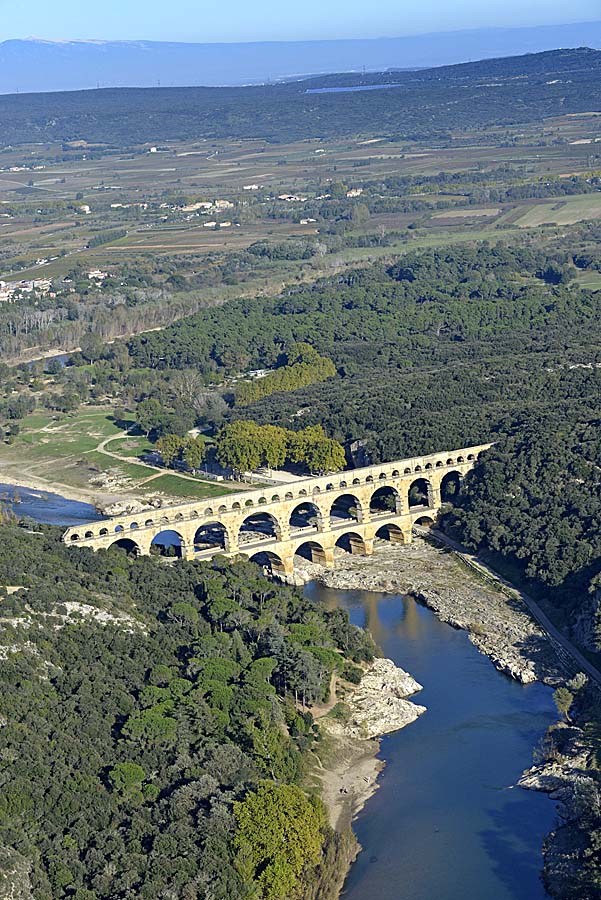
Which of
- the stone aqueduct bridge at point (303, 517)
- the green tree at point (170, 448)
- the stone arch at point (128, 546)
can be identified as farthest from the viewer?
the green tree at point (170, 448)

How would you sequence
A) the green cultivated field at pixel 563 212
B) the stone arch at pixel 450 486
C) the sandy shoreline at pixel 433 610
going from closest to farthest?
the sandy shoreline at pixel 433 610 → the stone arch at pixel 450 486 → the green cultivated field at pixel 563 212

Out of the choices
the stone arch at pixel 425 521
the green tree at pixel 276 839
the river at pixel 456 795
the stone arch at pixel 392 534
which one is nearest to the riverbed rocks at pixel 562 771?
the river at pixel 456 795

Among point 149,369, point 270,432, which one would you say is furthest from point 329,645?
point 149,369

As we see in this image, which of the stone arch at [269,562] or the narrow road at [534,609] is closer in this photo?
the narrow road at [534,609]

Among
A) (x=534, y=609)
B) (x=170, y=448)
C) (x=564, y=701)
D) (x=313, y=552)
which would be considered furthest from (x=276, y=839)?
(x=170, y=448)

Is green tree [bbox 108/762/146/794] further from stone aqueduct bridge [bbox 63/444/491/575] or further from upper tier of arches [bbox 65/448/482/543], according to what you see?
upper tier of arches [bbox 65/448/482/543]

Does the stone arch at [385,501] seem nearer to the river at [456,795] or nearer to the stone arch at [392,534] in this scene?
the stone arch at [392,534]

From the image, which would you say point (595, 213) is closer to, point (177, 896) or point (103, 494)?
point (103, 494)
